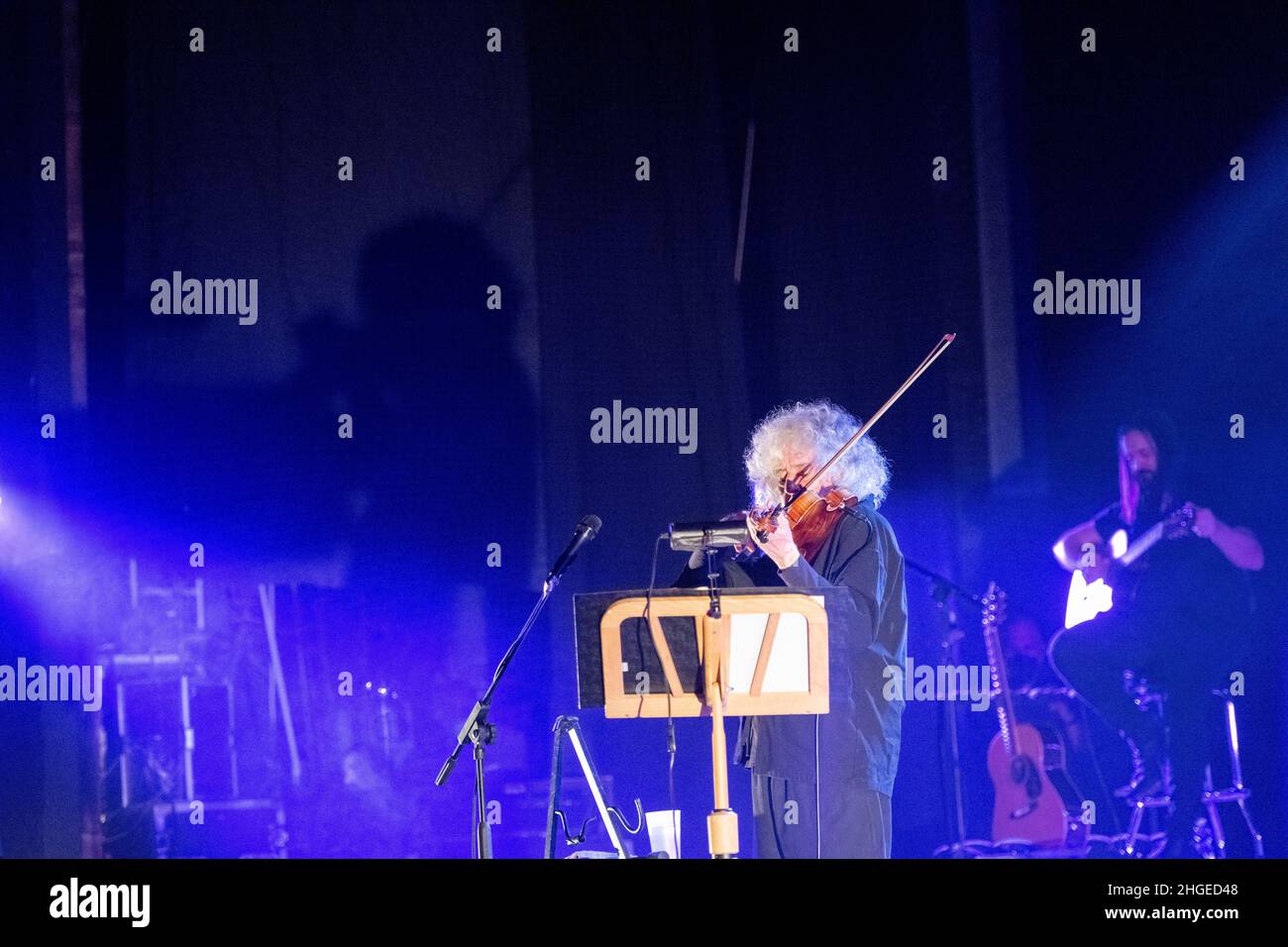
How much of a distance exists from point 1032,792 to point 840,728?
42.3 inches

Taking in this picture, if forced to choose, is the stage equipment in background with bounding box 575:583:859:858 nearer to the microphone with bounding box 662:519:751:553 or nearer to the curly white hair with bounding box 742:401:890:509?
the microphone with bounding box 662:519:751:553

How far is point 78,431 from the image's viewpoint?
407 centimetres

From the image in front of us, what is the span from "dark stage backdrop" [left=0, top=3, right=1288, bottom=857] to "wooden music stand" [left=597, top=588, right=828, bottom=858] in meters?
1.25

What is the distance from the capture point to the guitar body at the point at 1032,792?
4.01 meters

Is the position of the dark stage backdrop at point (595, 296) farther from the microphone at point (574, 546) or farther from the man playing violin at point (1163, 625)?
the microphone at point (574, 546)

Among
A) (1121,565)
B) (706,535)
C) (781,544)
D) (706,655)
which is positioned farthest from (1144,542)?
(706,655)

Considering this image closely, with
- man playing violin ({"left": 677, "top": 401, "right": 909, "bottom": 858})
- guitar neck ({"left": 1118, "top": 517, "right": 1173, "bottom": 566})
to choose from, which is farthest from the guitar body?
man playing violin ({"left": 677, "top": 401, "right": 909, "bottom": 858})

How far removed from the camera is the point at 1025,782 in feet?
13.2


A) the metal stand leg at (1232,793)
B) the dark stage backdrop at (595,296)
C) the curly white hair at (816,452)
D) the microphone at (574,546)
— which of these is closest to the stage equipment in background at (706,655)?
the microphone at (574,546)

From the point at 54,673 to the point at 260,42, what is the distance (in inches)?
81.1

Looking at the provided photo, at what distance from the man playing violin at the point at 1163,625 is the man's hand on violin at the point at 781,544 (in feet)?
4.37

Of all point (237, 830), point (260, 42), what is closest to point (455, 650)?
point (237, 830)
